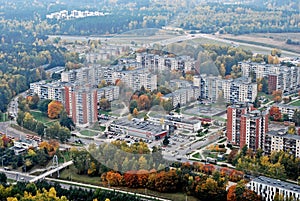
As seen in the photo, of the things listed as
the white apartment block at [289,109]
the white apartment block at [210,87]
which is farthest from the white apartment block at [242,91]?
the white apartment block at [289,109]

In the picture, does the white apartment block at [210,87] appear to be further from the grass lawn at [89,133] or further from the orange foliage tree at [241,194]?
the orange foliage tree at [241,194]

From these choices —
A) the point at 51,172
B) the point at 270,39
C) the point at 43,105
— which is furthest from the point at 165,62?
the point at 270,39

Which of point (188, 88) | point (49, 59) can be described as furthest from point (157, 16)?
point (188, 88)

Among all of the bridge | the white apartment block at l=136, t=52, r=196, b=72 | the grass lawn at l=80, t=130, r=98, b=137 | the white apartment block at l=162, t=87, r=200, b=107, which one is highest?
the white apartment block at l=136, t=52, r=196, b=72

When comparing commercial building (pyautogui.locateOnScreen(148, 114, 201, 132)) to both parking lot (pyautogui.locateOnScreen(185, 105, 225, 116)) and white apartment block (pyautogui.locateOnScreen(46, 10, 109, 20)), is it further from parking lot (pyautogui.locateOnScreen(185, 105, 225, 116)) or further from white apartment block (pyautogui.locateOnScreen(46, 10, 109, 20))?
white apartment block (pyautogui.locateOnScreen(46, 10, 109, 20))

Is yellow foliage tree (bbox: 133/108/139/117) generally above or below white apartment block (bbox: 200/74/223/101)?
above

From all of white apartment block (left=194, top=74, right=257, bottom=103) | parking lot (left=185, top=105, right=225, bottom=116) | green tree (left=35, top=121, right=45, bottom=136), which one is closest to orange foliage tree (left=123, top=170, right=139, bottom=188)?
parking lot (left=185, top=105, right=225, bottom=116)
